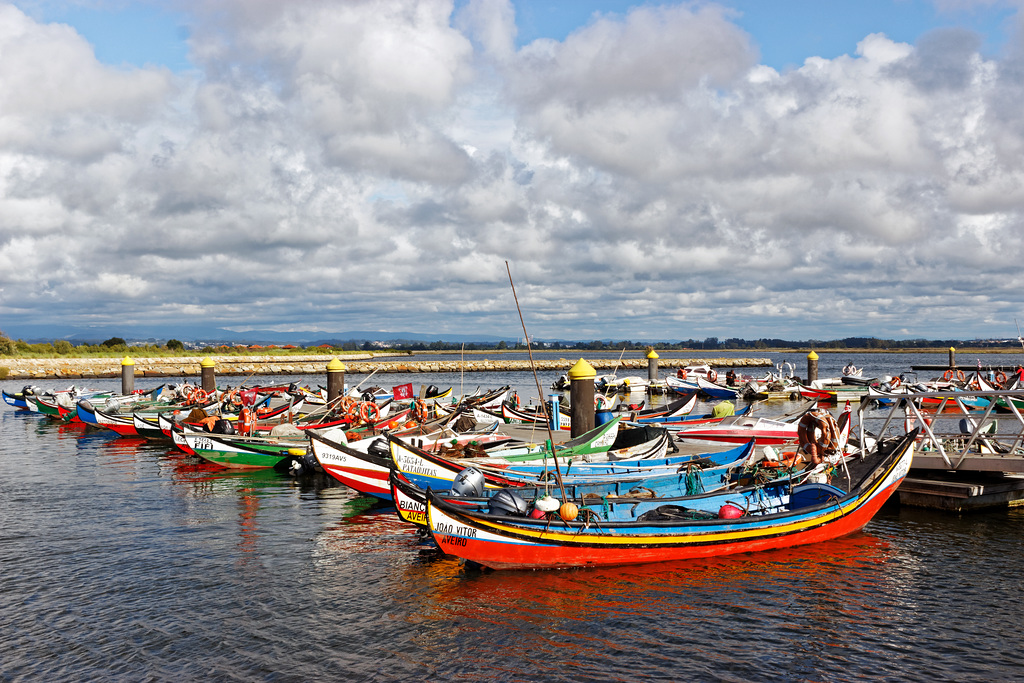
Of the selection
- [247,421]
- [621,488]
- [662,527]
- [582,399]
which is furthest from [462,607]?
[247,421]

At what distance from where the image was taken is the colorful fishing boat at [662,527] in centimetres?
1345

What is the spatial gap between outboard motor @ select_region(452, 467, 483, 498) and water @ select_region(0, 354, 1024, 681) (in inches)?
59.9

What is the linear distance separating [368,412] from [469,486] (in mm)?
14966

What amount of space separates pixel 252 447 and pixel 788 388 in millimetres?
46472

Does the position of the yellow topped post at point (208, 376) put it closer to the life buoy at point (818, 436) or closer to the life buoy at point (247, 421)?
the life buoy at point (247, 421)

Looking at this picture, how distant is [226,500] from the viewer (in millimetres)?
21094

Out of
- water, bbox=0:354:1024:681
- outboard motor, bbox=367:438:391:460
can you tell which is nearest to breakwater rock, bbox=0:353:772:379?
outboard motor, bbox=367:438:391:460

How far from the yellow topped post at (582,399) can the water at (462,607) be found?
356 inches

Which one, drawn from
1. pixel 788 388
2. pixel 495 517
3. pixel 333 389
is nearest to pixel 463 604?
pixel 495 517

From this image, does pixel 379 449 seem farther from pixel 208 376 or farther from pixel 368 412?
pixel 208 376

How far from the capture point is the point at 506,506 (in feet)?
46.0

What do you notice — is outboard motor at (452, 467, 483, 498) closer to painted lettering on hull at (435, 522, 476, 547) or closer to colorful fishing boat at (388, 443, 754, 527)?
colorful fishing boat at (388, 443, 754, 527)

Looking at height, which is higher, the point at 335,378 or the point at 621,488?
the point at 335,378

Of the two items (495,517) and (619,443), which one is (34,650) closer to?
(495,517)
